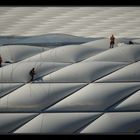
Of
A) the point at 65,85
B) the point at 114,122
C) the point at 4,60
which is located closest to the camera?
the point at 114,122

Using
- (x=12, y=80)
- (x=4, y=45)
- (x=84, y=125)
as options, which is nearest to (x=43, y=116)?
(x=84, y=125)

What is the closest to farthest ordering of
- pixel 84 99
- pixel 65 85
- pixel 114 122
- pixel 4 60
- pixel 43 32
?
pixel 114 122 < pixel 84 99 < pixel 65 85 < pixel 4 60 < pixel 43 32

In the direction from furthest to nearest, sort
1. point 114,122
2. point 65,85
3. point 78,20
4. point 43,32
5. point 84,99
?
1. point 78,20
2. point 43,32
3. point 65,85
4. point 84,99
5. point 114,122

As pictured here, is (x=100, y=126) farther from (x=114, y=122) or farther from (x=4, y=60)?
(x=4, y=60)

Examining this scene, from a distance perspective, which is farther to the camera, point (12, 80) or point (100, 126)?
point (12, 80)

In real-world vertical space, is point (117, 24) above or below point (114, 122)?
above
